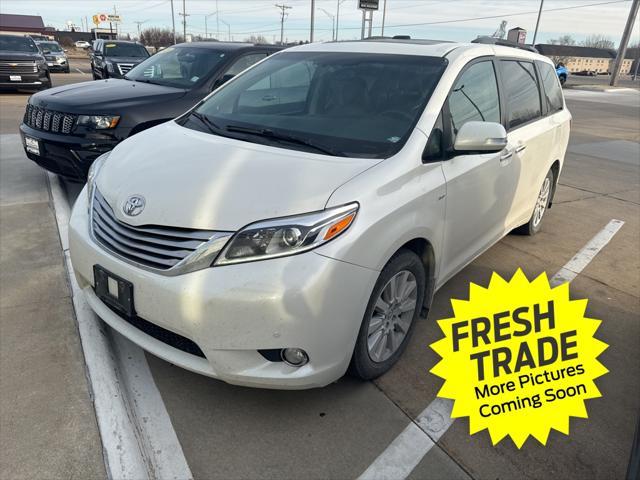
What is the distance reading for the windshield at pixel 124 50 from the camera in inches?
649

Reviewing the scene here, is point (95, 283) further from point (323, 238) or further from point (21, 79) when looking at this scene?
point (21, 79)

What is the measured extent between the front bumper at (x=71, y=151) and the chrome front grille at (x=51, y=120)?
0.06m

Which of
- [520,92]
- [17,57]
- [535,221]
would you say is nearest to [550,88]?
[520,92]

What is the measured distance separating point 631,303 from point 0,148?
823 centimetres

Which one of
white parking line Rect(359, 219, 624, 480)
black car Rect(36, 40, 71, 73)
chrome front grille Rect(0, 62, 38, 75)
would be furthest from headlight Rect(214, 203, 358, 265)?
black car Rect(36, 40, 71, 73)

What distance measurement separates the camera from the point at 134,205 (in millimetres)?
2355

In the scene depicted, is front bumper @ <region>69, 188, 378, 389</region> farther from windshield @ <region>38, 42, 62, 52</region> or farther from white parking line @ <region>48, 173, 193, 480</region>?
windshield @ <region>38, 42, 62, 52</region>

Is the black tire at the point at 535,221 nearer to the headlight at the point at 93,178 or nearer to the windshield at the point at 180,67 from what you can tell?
the headlight at the point at 93,178

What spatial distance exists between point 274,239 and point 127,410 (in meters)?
1.15

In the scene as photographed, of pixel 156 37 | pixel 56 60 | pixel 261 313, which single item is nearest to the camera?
pixel 261 313

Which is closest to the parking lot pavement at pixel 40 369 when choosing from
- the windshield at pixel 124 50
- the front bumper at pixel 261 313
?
the front bumper at pixel 261 313

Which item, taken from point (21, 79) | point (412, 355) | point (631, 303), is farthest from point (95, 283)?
point (21, 79)

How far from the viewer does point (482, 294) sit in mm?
3670

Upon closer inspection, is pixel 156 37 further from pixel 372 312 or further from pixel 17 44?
pixel 372 312
